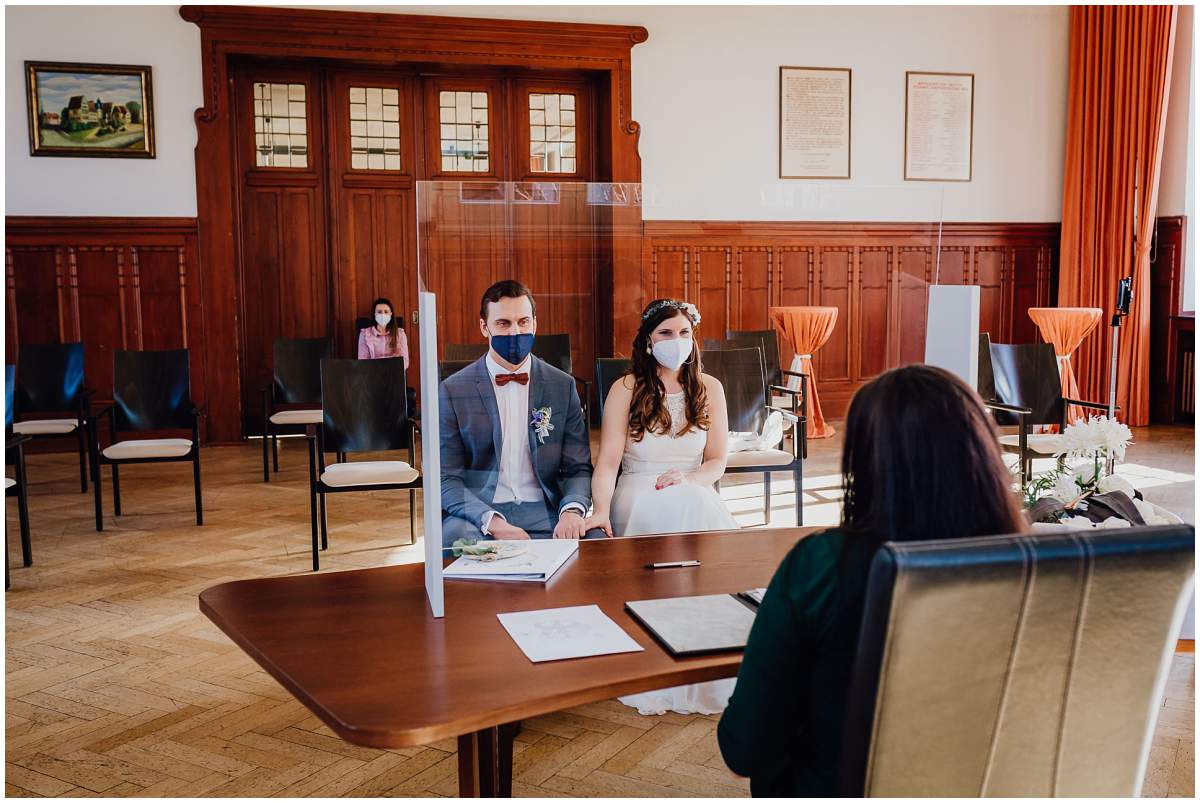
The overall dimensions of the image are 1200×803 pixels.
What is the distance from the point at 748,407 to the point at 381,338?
4462 millimetres

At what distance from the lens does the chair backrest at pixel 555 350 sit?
2863 mm

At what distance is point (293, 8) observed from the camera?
25.9ft

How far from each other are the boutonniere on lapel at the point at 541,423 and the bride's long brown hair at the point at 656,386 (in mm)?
771

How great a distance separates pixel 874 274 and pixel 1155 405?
105 inches

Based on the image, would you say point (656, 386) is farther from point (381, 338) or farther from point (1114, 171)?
point (1114, 171)

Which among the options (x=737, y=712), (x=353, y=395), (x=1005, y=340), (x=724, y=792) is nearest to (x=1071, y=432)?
(x=724, y=792)

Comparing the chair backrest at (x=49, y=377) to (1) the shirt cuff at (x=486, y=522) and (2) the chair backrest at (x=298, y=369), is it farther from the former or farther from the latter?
(1) the shirt cuff at (x=486, y=522)

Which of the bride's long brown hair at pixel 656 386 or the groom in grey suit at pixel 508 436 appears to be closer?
the groom in grey suit at pixel 508 436

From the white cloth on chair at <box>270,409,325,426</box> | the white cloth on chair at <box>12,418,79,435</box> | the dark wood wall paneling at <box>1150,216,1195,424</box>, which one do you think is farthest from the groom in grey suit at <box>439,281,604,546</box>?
the dark wood wall paneling at <box>1150,216,1195,424</box>

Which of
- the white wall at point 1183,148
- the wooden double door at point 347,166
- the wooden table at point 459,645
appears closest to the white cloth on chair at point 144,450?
the wooden double door at point 347,166

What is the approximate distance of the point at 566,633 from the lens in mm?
1915

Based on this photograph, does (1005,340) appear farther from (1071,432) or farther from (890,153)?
(1071,432)

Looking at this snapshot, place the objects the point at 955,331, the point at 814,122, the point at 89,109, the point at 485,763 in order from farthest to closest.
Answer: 1. the point at 814,122
2. the point at 89,109
3. the point at 955,331
4. the point at 485,763

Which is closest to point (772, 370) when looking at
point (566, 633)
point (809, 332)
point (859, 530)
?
point (809, 332)
